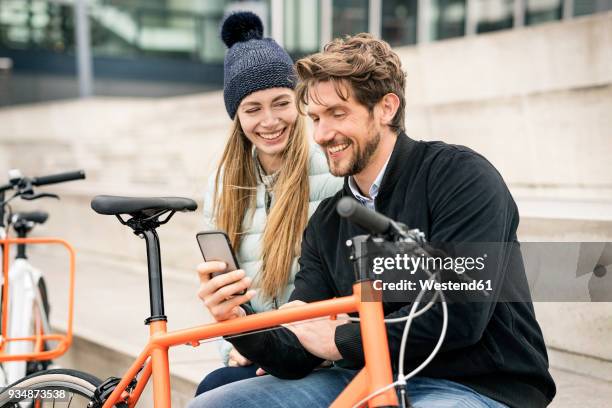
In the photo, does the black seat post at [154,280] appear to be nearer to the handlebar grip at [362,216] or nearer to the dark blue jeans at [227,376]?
the dark blue jeans at [227,376]

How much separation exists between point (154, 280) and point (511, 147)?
2945 mm

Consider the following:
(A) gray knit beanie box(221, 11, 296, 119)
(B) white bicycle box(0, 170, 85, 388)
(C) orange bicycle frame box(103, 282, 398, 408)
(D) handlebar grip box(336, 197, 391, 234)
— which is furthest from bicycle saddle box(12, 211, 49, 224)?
(D) handlebar grip box(336, 197, 391, 234)

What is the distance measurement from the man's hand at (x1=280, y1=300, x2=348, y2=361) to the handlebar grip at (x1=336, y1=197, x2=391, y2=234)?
1.58 feet

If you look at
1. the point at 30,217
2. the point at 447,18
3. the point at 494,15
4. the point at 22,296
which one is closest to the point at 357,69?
the point at 30,217

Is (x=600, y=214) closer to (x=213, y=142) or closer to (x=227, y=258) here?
(x=227, y=258)

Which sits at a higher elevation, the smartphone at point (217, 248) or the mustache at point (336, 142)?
the mustache at point (336, 142)

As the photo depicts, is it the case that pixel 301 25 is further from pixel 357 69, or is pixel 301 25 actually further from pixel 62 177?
pixel 357 69

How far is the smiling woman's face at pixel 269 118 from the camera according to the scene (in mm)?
2561

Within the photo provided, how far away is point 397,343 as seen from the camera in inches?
69.1

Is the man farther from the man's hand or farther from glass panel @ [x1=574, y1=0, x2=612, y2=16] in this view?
glass panel @ [x1=574, y1=0, x2=612, y2=16]

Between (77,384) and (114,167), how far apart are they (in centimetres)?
614

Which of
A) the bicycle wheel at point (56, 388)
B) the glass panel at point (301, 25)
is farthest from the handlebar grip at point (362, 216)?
the glass panel at point (301, 25)

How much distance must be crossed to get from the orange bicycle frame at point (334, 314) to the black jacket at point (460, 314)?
140mm

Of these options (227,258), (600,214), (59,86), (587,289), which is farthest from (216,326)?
(59,86)
